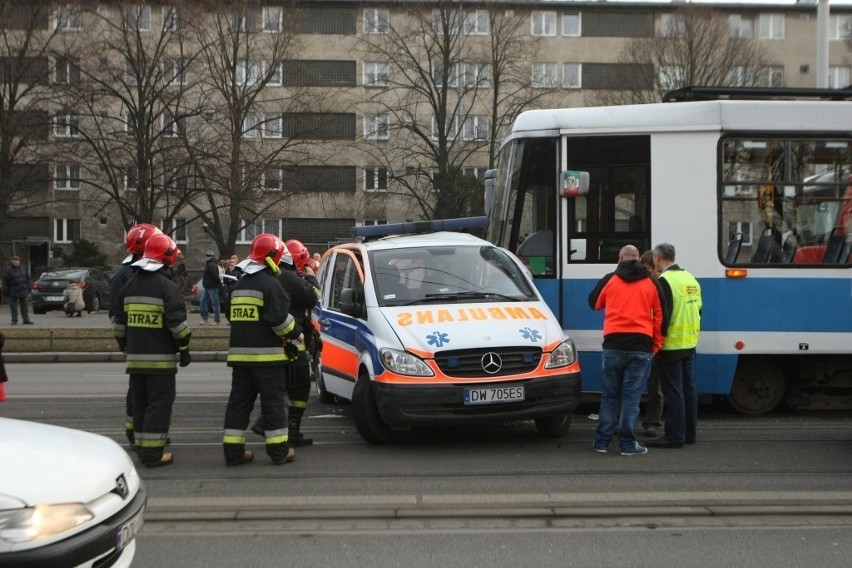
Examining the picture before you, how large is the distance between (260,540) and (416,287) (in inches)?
156

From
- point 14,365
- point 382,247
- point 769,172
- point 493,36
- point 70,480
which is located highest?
point 493,36

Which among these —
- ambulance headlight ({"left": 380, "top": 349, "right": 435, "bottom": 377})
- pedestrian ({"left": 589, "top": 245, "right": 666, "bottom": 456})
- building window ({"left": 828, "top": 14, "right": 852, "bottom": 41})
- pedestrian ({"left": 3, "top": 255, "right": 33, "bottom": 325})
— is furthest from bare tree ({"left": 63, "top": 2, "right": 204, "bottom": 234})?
building window ({"left": 828, "top": 14, "right": 852, "bottom": 41})

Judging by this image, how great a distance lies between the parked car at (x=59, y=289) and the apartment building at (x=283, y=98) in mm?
5233

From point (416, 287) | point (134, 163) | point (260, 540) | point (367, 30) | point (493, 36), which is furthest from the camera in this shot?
point (367, 30)

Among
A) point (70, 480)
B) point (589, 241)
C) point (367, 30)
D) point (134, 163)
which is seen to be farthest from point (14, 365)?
point (367, 30)

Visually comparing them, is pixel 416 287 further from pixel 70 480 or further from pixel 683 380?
pixel 70 480

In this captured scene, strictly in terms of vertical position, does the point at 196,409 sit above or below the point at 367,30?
below

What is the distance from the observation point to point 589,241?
34.3 ft

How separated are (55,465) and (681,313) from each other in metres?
5.89

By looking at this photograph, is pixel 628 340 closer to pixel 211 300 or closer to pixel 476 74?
pixel 211 300

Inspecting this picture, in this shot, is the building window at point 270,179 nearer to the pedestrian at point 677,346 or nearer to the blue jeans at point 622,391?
the pedestrian at point 677,346

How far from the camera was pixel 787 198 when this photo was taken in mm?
10336

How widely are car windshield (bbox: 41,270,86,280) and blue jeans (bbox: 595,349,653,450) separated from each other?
1098 inches

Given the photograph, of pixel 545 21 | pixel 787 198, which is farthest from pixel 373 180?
pixel 787 198
